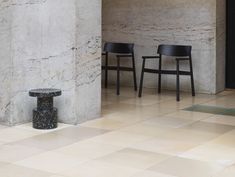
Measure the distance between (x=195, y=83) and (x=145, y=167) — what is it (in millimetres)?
4819

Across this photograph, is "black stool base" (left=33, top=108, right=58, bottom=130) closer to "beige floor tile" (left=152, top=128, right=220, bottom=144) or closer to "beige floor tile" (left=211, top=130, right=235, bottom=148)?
"beige floor tile" (left=152, top=128, right=220, bottom=144)

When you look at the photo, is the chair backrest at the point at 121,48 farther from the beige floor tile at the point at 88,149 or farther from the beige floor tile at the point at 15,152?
the beige floor tile at the point at 15,152

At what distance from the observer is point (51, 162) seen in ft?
14.6

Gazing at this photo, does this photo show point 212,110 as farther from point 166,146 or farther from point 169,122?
point 166,146

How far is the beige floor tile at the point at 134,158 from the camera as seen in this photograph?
439cm

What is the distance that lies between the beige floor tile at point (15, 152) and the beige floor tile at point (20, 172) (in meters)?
0.26

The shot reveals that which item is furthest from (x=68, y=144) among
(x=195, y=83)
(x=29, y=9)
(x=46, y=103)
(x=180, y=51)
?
(x=195, y=83)

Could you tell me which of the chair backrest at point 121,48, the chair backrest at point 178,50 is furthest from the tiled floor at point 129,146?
the chair backrest at point 121,48

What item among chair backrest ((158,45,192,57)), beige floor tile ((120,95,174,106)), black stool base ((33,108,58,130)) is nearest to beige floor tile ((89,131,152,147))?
black stool base ((33,108,58,130))

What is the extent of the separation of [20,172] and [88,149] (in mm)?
953

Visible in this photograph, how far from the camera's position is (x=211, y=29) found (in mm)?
8609

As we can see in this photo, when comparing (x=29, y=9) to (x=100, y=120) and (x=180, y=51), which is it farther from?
(x=180, y=51)

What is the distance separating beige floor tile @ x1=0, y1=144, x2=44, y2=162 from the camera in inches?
181

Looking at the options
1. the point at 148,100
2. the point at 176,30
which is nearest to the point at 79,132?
the point at 148,100
